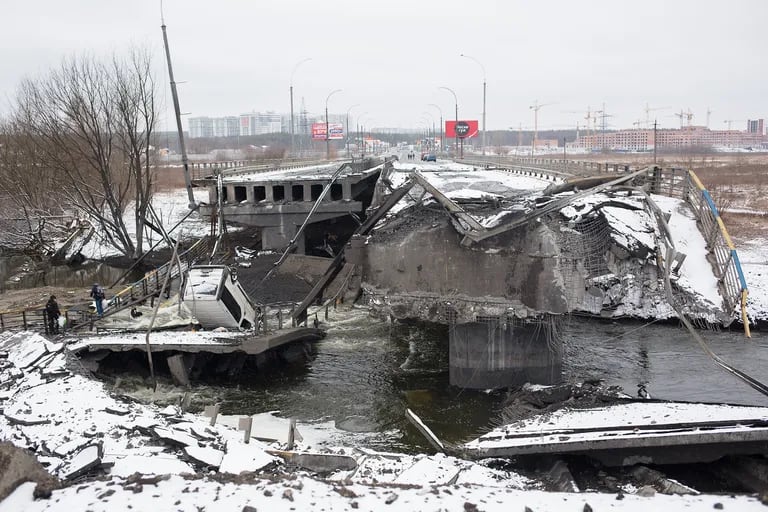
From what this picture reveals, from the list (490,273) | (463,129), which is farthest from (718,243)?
(463,129)

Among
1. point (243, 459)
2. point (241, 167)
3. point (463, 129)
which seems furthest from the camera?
point (463, 129)

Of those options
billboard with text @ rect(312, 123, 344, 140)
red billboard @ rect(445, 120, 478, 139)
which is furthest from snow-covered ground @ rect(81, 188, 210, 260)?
red billboard @ rect(445, 120, 478, 139)

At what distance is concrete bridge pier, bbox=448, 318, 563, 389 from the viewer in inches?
713

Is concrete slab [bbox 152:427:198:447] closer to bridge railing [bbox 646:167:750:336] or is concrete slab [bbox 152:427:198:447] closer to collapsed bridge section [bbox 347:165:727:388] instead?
collapsed bridge section [bbox 347:165:727:388]

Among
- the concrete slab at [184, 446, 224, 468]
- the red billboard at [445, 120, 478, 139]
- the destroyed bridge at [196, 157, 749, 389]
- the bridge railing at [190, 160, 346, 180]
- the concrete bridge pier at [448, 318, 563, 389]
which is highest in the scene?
the red billboard at [445, 120, 478, 139]

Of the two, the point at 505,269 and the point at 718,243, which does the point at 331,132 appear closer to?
the point at 718,243

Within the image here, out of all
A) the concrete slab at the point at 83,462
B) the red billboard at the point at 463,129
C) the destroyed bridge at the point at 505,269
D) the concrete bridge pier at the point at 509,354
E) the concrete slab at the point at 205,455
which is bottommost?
the concrete bridge pier at the point at 509,354

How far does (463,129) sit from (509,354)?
254 feet

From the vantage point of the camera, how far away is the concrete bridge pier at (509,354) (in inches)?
713

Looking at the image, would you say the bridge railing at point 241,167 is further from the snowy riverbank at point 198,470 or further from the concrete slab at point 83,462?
the concrete slab at point 83,462

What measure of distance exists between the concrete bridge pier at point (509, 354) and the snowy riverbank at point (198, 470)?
5523 millimetres

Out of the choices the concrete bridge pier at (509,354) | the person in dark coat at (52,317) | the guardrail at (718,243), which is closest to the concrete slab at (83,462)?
the person in dark coat at (52,317)

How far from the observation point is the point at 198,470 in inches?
423

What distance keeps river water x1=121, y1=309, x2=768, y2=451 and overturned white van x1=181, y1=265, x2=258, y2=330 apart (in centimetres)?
201
